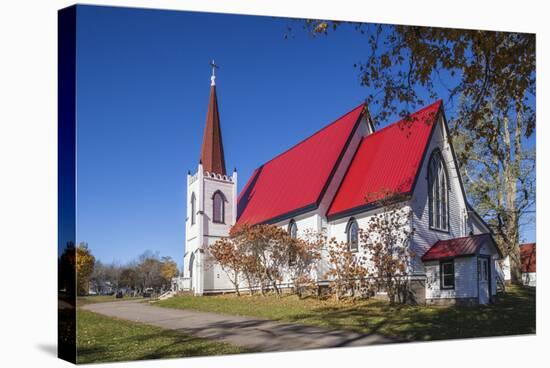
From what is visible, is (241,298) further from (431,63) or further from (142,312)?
(431,63)

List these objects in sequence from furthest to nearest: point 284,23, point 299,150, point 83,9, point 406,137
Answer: point 406,137 < point 299,150 < point 284,23 < point 83,9

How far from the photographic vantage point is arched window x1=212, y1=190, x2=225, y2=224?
1084 centimetres

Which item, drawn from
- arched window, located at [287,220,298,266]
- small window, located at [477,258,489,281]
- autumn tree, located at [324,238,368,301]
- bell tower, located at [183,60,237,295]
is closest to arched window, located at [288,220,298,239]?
arched window, located at [287,220,298,266]

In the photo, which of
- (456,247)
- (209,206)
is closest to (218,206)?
(209,206)

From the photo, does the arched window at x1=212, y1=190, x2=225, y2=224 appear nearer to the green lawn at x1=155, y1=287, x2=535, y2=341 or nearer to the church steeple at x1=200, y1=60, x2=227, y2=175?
the church steeple at x1=200, y1=60, x2=227, y2=175

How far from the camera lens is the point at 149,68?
9.74 m

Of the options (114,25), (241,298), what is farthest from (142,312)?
(114,25)

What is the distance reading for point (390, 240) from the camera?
11.6 meters

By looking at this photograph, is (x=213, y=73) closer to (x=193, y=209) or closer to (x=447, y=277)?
(x=193, y=209)

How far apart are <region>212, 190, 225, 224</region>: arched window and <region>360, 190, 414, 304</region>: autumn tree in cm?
264

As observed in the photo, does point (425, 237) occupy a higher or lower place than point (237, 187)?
lower

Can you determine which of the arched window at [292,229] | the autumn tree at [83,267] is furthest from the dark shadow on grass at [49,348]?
the arched window at [292,229]

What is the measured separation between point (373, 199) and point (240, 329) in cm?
354

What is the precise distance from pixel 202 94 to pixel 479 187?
560cm
